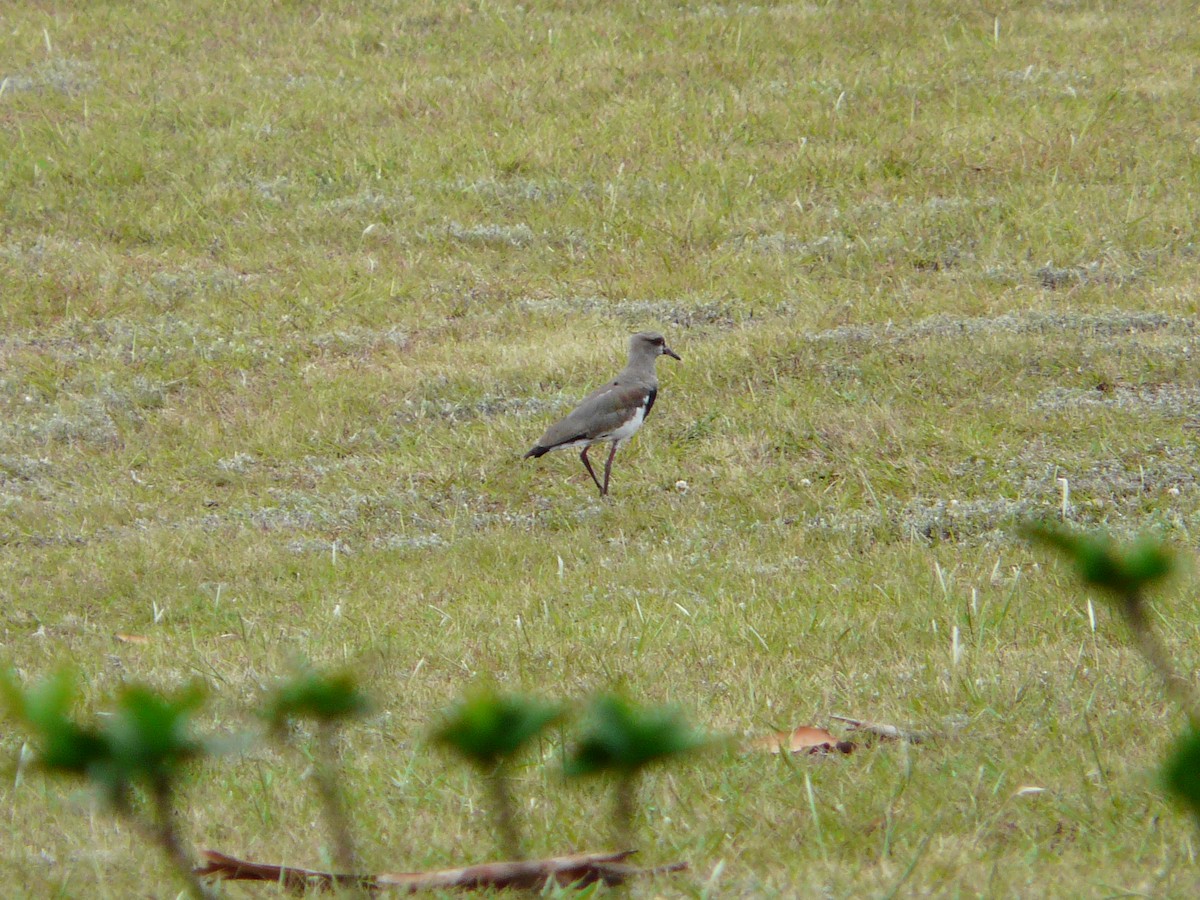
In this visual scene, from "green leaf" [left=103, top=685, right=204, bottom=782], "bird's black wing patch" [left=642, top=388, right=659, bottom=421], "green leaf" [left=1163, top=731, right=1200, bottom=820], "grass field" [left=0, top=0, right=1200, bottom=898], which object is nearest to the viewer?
"green leaf" [left=1163, top=731, right=1200, bottom=820]

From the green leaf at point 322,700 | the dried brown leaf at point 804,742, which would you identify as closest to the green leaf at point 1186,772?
the green leaf at point 322,700

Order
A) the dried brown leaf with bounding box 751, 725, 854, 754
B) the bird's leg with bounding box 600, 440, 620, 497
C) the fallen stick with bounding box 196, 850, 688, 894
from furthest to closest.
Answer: the bird's leg with bounding box 600, 440, 620, 497, the dried brown leaf with bounding box 751, 725, 854, 754, the fallen stick with bounding box 196, 850, 688, 894

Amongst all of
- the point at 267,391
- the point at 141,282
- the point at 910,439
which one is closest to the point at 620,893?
the point at 910,439

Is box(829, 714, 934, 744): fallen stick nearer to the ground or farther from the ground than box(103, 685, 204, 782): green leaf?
nearer to the ground

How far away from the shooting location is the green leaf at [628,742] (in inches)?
47.1

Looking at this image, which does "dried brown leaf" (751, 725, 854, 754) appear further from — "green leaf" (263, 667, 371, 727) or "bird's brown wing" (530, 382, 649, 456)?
"bird's brown wing" (530, 382, 649, 456)

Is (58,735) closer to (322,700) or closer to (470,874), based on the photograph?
(322,700)

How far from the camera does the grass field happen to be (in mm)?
3824

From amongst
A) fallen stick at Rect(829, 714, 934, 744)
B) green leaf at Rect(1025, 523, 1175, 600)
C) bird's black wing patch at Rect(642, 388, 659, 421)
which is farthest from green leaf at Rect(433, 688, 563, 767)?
bird's black wing patch at Rect(642, 388, 659, 421)

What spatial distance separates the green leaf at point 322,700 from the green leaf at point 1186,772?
648 millimetres

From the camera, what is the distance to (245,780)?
13.7 ft

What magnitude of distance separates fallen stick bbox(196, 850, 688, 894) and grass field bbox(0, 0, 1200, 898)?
17 centimetres

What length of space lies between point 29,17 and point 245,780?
16.1 m

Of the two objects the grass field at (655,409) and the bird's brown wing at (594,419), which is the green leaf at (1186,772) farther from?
the bird's brown wing at (594,419)
